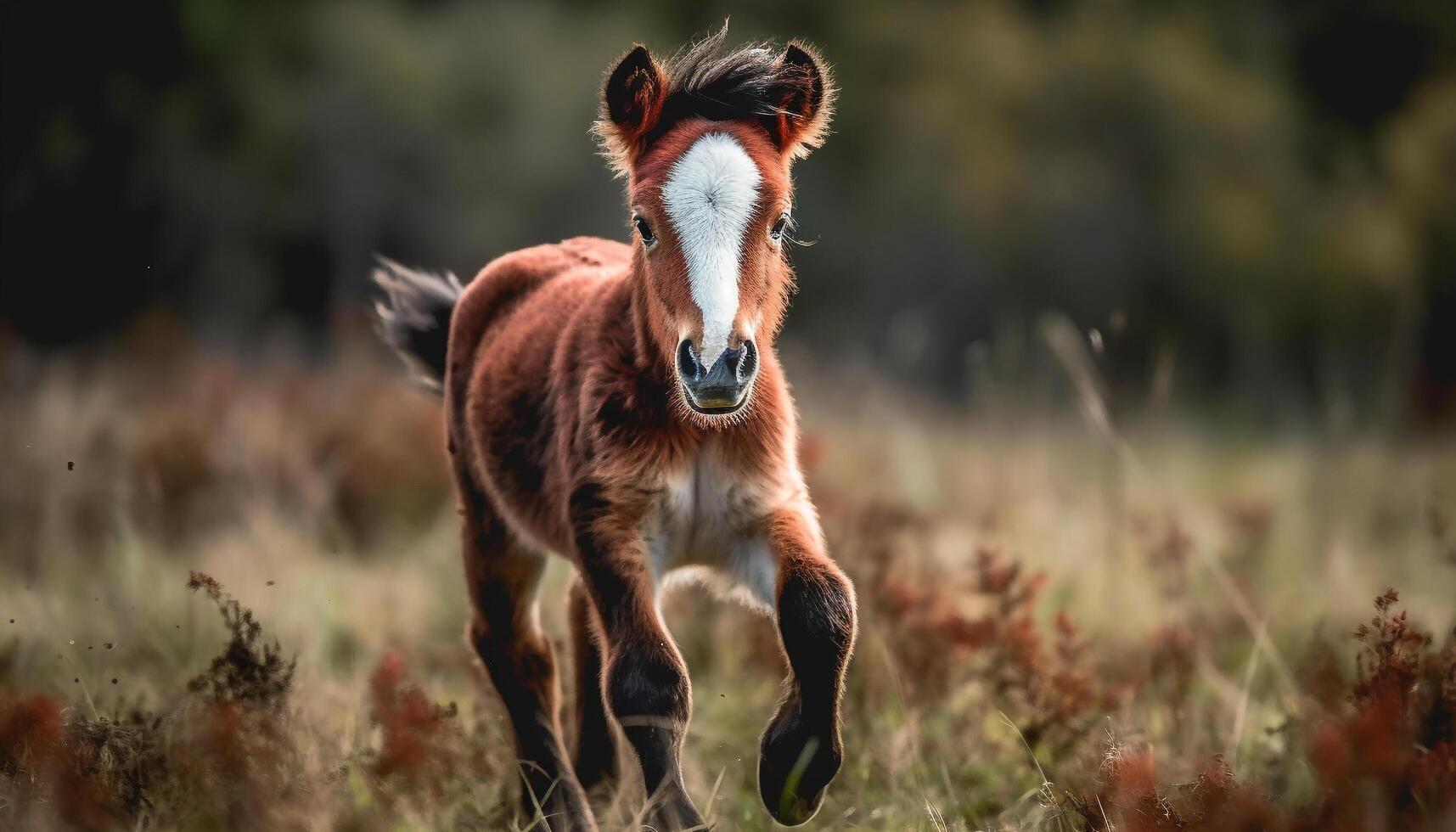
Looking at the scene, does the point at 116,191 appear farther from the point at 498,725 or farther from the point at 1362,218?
the point at 1362,218

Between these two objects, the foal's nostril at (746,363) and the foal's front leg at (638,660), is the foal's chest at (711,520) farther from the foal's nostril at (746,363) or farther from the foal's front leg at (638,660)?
the foal's nostril at (746,363)

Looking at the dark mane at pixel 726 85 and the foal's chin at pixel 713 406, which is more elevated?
the dark mane at pixel 726 85

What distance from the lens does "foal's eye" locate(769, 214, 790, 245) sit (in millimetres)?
4020

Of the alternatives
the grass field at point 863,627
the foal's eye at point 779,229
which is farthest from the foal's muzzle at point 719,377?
the grass field at point 863,627

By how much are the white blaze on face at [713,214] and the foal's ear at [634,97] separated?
319mm

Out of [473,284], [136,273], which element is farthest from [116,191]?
[473,284]

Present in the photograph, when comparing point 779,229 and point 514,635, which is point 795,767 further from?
point 514,635

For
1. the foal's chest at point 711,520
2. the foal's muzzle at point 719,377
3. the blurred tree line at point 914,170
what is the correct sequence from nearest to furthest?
the foal's muzzle at point 719,377 < the foal's chest at point 711,520 < the blurred tree line at point 914,170

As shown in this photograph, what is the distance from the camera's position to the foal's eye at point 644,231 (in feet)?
13.2

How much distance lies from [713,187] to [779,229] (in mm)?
294

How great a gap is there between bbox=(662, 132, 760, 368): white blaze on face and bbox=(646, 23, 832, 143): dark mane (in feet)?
0.84

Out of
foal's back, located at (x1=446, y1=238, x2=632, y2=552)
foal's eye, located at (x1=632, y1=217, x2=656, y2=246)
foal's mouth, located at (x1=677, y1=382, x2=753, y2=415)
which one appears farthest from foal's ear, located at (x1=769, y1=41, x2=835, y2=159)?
foal's mouth, located at (x1=677, y1=382, x2=753, y2=415)

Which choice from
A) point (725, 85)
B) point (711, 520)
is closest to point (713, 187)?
point (725, 85)

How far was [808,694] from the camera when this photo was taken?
12.6ft
